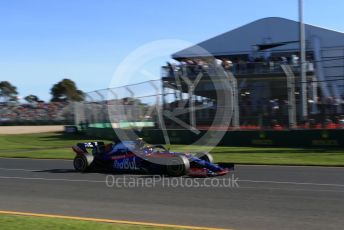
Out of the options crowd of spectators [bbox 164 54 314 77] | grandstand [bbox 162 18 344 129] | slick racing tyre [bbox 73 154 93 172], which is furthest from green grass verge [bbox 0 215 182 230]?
crowd of spectators [bbox 164 54 314 77]

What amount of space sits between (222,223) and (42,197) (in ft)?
13.3

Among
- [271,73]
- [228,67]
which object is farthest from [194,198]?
[228,67]

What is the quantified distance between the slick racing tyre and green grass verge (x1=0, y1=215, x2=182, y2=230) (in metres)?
6.99

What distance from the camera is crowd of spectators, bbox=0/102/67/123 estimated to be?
63.7m

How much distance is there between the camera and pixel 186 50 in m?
50.1

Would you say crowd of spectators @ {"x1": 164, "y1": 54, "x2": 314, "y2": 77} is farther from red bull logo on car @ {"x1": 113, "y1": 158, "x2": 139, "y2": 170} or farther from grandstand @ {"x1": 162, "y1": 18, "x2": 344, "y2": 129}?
red bull logo on car @ {"x1": 113, "y1": 158, "x2": 139, "y2": 170}

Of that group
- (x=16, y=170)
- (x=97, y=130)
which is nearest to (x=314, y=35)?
(x=97, y=130)

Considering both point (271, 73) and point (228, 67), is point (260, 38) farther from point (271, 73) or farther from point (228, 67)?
point (271, 73)

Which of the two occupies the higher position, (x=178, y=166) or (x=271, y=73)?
(x=271, y=73)

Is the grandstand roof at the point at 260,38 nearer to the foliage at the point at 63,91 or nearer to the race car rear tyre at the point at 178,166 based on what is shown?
the race car rear tyre at the point at 178,166

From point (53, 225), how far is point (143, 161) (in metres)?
6.53

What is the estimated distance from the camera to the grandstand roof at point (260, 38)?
43406 millimetres

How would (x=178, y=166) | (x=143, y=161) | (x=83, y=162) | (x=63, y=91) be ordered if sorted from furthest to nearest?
(x=63, y=91) → (x=83, y=162) → (x=143, y=161) → (x=178, y=166)

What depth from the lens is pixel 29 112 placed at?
6606cm
